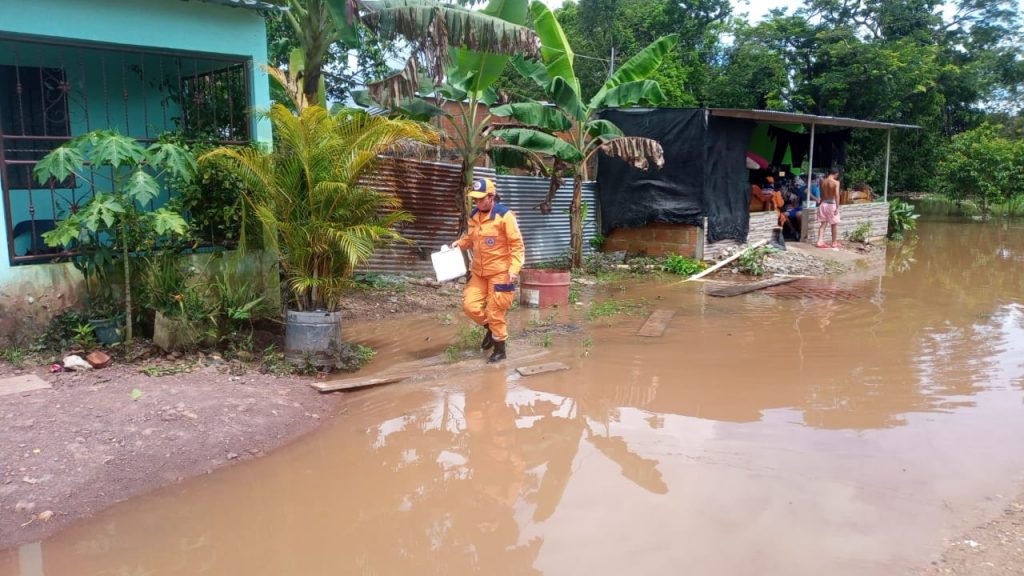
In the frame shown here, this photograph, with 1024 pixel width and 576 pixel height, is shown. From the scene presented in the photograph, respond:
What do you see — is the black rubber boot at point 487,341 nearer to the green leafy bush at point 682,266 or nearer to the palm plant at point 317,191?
the palm plant at point 317,191

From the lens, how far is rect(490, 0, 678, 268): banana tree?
11.3 metres

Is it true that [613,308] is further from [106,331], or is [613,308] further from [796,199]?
[796,199]

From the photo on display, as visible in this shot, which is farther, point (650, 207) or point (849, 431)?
point (650, 207)

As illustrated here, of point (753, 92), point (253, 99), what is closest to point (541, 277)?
point (253, 99)

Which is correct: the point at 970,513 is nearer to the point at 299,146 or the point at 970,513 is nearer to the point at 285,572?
the point at 285,572

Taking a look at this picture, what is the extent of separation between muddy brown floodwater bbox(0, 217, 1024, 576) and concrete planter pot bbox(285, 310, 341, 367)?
0.69m

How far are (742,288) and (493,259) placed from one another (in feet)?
19.3

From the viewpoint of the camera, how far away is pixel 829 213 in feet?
51.4

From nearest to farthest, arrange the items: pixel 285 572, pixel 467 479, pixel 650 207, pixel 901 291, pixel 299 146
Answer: pixel 285 572 < pixel 467 479 < pixel 299 146 < pixel 901 291 < pixel 650 207

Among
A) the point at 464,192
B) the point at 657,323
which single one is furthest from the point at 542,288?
the point at 464,192

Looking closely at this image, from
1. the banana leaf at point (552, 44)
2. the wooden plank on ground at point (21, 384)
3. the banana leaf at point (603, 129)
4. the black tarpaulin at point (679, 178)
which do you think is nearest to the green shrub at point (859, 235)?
the black tarpaulin at point (679, 178)

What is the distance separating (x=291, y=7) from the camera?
7.97 meters

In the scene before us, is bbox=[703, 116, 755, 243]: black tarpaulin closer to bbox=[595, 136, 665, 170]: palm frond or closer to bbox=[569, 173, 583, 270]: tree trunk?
bbox=[595, 136, 665, 170]: palm frond

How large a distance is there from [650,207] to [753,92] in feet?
47.7
